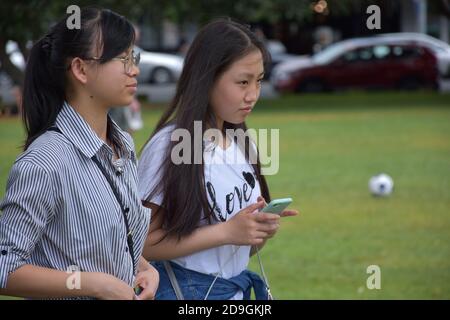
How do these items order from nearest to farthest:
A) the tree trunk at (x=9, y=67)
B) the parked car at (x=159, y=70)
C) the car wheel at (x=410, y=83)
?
1. the tree trunk at (x=9, y=67)
2. the car wheel at (x=410, y=83)
3. the parked car at (x=159, y=70)

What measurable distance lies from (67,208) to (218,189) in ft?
3.21

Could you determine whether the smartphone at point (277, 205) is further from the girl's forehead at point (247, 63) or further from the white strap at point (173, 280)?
the girl's forehead at point (247, 63)

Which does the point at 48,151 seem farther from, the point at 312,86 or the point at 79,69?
the point at 312,86

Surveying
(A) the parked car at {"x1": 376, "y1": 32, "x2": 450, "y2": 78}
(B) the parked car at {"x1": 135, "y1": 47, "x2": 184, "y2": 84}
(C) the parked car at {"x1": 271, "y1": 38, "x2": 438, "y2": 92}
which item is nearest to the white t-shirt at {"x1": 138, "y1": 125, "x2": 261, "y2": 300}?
(C) the parked car at {"x1": 271, "y1": 38, "x2": 438, "y2": 92}

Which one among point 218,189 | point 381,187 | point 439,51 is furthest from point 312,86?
point 218,189

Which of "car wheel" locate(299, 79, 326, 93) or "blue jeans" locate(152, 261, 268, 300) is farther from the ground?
"blue jeans" locate(152, 261, 268, 300)

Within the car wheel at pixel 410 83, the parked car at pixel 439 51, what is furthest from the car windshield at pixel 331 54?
the car wheel at pixel 410 83

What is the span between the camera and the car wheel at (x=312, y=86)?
102 feet

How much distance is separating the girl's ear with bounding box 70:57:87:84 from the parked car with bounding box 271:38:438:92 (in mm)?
27806

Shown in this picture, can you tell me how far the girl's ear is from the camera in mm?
3072

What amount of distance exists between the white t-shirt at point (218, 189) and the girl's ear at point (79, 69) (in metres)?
0.77

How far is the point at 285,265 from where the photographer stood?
8484 millimetres

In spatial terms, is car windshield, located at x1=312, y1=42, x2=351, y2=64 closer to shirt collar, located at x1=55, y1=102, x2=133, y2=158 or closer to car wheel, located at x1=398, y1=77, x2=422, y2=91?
car wheel, located at x1=398, y1=77, x2=422, y2=91

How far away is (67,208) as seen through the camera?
2.89m
